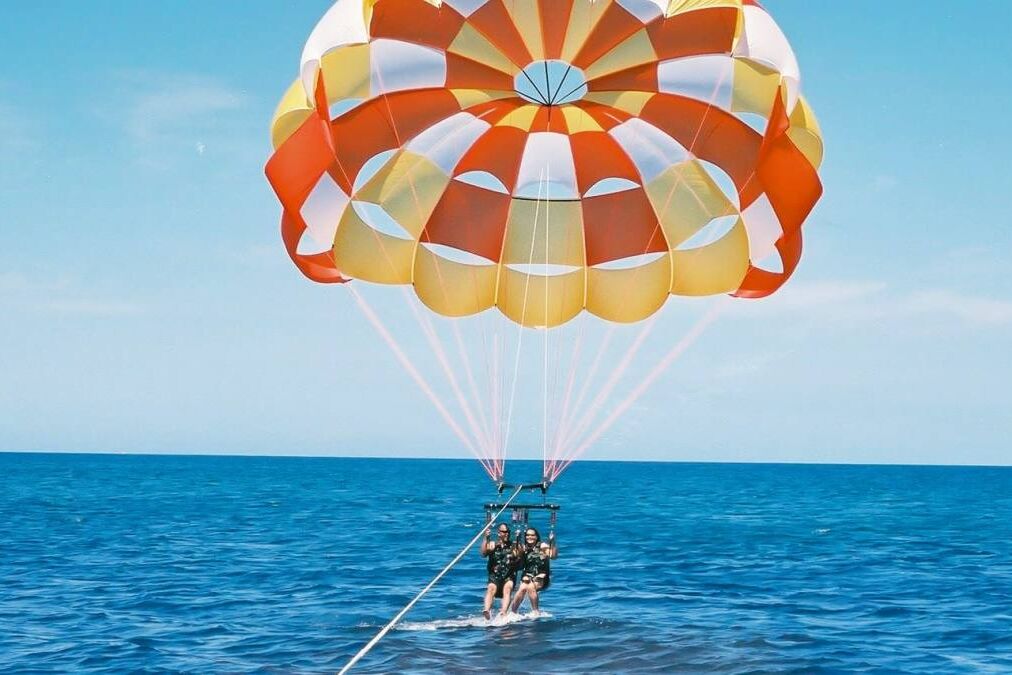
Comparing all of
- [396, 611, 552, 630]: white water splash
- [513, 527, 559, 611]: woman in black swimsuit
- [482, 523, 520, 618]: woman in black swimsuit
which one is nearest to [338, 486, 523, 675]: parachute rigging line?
[482, 523, 520, 618]: woman in black swimsuit

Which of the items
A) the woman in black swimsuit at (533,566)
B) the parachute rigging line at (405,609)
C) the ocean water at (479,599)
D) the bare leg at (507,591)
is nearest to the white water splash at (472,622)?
the ocean water at (479,599)

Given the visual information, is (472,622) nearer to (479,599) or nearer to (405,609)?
(479,599)

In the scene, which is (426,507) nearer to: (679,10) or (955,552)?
(955,552)

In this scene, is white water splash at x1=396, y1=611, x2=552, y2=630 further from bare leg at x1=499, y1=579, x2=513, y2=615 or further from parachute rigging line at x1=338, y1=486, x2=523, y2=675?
parachute rigging line at x1=338, y1=486, x2=523, y2=675

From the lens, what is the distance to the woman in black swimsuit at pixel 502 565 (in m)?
15.0

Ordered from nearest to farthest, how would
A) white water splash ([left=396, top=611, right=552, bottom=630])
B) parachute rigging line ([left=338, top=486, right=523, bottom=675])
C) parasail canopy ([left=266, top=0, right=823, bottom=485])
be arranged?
parachute rigging line ([left=338, top=486, right=523, bottom=675])
parasail canopy ([left=266, top=0, right=823, bottom=485])
white water splash ([left=396, top=611, right=552, bottom=630])

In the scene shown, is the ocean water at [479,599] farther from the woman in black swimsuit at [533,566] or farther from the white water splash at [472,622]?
the woman in black swimsuit at [533,566]

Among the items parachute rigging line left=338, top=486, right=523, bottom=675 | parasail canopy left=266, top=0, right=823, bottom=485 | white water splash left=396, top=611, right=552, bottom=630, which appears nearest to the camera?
parachute rigging line left=338, top=486, right=523, bottom=675

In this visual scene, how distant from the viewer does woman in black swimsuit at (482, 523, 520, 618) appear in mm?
14995

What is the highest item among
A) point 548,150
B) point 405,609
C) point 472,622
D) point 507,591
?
point 548,150

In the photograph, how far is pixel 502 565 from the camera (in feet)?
50.2

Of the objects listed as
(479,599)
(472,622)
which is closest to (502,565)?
(472,622)

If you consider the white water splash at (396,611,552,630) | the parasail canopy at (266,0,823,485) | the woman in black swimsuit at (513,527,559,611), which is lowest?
the white water splash at (396,611,552,630)

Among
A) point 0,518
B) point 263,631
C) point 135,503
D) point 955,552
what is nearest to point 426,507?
point 135,503
